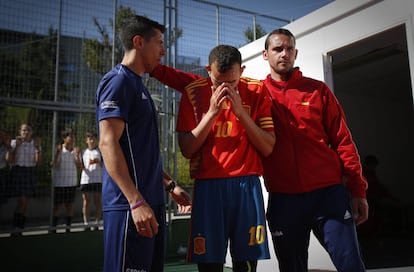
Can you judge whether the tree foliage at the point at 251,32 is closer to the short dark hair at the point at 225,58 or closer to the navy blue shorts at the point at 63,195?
the navy blue shorts at the point at 63,195

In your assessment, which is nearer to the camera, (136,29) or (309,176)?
(136,29)

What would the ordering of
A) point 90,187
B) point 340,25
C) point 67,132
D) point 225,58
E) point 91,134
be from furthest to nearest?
point 90,187, point 91,134, point 67,132, point 340,25, point 225,58

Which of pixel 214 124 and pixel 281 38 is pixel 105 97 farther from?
pixel 281 38

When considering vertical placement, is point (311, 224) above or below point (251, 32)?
below

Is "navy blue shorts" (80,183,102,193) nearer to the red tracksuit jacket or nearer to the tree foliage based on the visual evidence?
the tree foliage

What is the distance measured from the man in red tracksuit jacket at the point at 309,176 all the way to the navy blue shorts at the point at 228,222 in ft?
0.95

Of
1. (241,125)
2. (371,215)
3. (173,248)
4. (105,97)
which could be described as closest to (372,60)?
(371,215)

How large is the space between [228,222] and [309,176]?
0.59 meters

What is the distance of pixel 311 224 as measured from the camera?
2.09 meters

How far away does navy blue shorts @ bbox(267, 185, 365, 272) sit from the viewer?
1979 mm

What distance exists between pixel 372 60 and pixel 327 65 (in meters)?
3.29

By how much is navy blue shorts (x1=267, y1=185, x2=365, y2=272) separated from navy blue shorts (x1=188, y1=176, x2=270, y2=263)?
0.86ft

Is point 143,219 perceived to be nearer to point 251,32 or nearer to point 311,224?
point 311,224

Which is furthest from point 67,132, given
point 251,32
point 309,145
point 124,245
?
point 309,145
